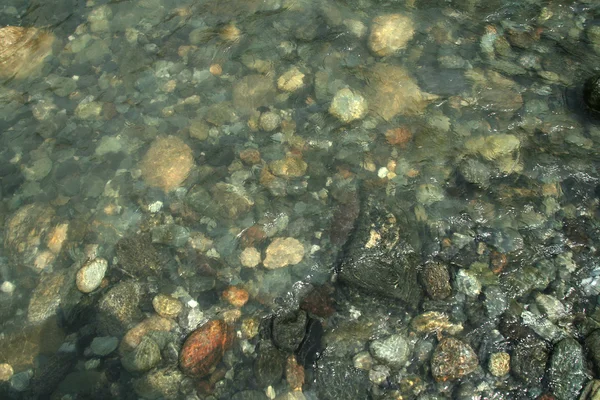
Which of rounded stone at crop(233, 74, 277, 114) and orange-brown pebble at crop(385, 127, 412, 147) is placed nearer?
orange-brown pebble at crop(385, 127, 412, 147)

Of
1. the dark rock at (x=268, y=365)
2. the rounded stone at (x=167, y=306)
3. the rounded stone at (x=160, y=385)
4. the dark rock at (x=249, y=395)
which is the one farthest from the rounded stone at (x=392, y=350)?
the rounded stone at (x=167, y=306)

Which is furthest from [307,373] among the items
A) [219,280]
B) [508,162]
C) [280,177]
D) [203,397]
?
[508,162]

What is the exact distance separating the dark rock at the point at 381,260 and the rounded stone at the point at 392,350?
37cm

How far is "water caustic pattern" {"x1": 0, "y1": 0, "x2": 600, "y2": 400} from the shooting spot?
14.1ft

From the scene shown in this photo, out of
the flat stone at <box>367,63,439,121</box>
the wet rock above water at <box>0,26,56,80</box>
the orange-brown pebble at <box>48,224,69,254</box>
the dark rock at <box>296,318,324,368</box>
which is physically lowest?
the dark rock at <box>296,318,324,368</box>

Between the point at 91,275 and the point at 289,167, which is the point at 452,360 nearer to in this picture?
the point at 289,167

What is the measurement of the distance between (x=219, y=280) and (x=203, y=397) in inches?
42.3

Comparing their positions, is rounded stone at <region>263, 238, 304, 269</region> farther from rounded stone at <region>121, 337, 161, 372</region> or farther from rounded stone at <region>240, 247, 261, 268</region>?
rounded stone at <region>121, 337, 161, 372</region>

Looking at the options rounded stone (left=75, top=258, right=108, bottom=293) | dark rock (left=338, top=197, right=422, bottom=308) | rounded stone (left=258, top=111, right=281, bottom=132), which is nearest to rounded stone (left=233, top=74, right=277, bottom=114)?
rounded stone (left=258, top=111, right=281, bottom=132)

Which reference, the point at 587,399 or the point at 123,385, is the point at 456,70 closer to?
the point at 587,399

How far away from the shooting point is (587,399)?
3.86 m

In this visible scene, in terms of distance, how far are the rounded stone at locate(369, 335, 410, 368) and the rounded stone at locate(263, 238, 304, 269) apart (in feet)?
3.62

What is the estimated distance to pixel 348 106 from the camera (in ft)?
18.2

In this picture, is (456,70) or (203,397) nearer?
(203,397)
